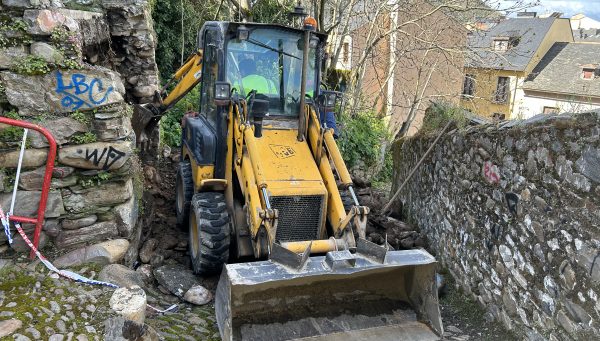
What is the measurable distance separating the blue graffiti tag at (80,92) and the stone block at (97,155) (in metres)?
0.40

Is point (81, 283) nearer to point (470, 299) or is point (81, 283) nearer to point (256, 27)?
point (256, 27)

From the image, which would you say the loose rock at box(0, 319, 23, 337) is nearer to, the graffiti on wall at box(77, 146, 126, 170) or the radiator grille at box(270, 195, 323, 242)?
the graffiti on wall at box(77, 146, 126, 170)

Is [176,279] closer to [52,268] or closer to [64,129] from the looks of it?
[52,268]

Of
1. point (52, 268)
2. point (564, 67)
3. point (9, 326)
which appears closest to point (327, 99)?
point (52, 268)

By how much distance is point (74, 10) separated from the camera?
18.7 ft

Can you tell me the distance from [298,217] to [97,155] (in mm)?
2118

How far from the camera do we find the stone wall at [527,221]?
3.51 m

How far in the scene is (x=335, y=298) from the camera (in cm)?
450

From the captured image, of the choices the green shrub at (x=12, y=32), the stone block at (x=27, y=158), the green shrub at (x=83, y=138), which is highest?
the green shrub at (x=12, y=32)

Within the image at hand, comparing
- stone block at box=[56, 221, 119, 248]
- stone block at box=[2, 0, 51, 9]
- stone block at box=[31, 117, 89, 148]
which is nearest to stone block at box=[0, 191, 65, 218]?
stone block at box=[56, 221, 119, 248]

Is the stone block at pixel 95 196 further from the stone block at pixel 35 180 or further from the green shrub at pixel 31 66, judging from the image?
the green shrub at pixel 31 66

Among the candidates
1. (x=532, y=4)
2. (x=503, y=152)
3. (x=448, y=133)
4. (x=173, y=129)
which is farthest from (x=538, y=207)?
(x=173, y=129)

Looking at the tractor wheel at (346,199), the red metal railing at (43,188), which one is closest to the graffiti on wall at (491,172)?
the tractor wheel at (346,199)

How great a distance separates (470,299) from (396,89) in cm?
1403
